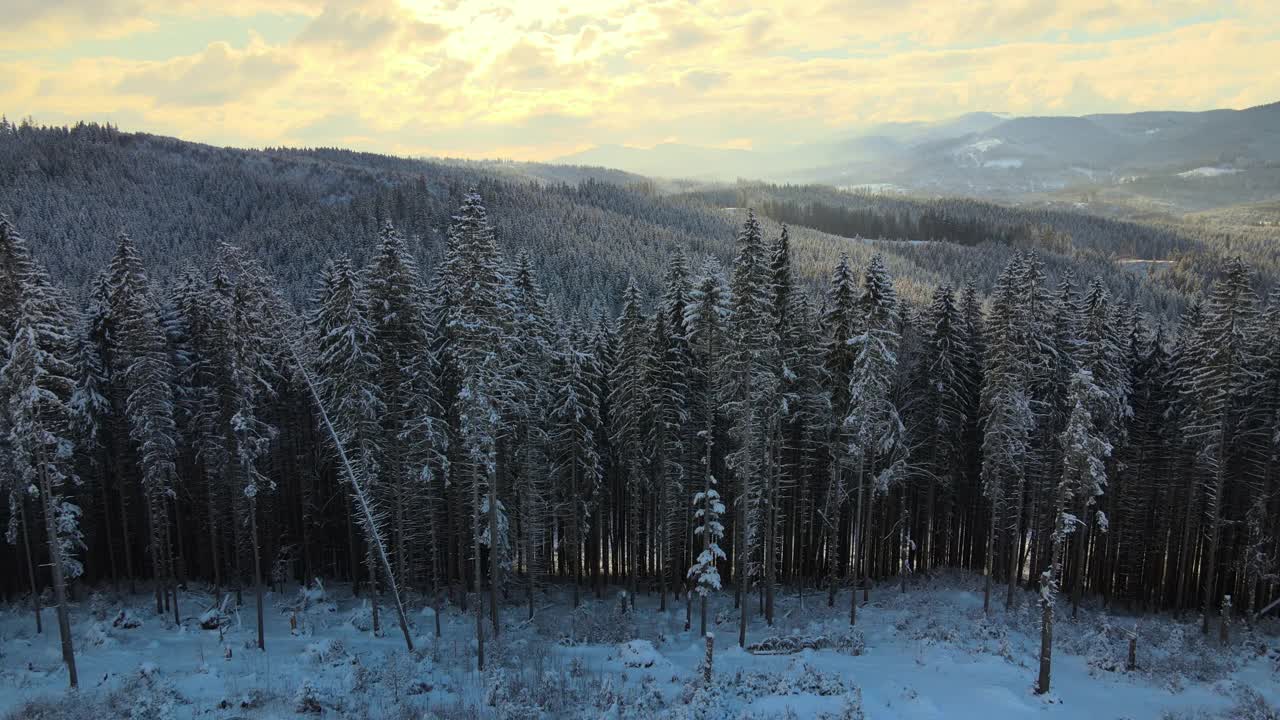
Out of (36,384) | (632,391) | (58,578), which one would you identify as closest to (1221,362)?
(632,391)

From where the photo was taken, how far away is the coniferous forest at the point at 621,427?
2753 cm

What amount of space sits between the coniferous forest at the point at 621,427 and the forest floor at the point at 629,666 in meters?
1.67

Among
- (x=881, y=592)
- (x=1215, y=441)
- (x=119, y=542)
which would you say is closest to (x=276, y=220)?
(x=119, y=542)

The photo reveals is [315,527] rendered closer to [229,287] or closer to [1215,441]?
[229,287]

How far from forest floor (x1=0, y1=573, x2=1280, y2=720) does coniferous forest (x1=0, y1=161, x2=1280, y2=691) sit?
1.67 metres

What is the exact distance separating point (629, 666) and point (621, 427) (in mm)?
13027

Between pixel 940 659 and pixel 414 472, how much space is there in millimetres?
23272

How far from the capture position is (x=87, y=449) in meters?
35.2

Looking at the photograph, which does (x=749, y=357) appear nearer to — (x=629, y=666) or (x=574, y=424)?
(x=574, y=424)

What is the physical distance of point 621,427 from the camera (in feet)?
119

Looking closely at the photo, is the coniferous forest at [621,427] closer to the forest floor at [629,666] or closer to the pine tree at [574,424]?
the pine tree at [574,424]

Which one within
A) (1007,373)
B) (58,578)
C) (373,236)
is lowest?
(58,578)

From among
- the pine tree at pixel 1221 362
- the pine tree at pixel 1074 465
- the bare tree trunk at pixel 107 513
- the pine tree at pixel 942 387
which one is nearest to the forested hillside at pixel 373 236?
the bare tree trunk at pixel 107 513

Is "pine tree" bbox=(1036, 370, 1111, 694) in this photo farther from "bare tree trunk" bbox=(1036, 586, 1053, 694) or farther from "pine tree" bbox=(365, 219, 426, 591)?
"pine tree" bbox=(365, 219, 426, 591)
